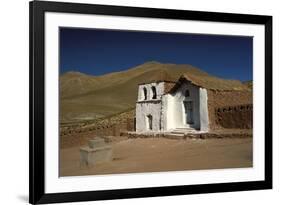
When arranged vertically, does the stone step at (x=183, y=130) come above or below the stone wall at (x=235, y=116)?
below

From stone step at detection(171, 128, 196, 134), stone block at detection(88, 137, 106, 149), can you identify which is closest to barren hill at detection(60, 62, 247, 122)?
stone block at detection(88, 137, 106, 149)

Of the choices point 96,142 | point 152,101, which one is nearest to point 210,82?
point 152,101

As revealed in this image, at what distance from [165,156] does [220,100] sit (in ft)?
3.34

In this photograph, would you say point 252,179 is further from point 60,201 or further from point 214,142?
point 60,201

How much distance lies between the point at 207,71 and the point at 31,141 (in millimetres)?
2297

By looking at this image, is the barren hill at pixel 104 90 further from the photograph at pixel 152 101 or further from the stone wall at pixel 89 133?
the stone wall at pixel 89 133

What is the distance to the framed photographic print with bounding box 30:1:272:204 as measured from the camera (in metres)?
5.86

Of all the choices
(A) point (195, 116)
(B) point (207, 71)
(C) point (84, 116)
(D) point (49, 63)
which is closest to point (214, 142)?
(A) point (195, 116)

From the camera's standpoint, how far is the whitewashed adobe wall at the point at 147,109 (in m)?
6.40

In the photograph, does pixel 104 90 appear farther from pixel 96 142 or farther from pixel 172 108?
pixel 172 108

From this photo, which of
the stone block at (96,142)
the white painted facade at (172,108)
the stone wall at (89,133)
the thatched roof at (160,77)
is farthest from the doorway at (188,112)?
the stone block at (96,142)

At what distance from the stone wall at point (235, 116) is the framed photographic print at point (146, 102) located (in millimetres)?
13

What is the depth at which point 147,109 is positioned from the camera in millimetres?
6438

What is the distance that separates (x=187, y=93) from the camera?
6.75m
